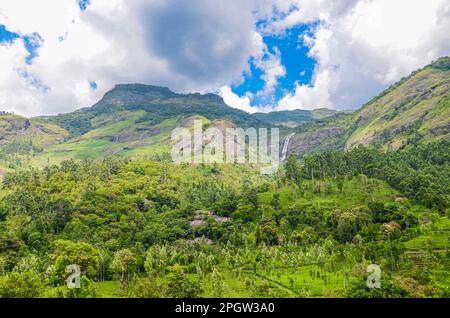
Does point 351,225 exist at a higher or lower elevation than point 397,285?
higher

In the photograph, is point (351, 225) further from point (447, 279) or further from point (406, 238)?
point (447, 279)

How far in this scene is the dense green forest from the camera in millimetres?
73625

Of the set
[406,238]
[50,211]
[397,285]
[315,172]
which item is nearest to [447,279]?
[397,285]

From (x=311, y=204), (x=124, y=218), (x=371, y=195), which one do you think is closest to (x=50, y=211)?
(x=124, y=218)

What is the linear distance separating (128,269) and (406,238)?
234ft

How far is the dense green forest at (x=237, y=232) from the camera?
73625 millimetres

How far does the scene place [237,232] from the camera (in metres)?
127

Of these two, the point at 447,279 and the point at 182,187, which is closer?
the point at 447,279

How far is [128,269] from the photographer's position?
3730 inches

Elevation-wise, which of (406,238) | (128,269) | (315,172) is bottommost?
(128,269)

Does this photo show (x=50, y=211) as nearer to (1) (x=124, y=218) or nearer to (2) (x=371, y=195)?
(1) (x=124, y=218)

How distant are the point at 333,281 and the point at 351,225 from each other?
3639 cm

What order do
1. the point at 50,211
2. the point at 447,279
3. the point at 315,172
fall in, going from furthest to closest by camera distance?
the point at 315,172 → the point at 50,211 → the point at 447,279
